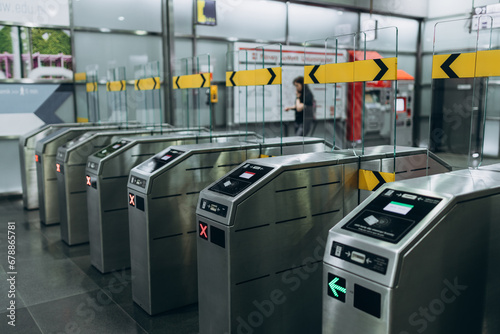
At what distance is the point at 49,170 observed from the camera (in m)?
4.80

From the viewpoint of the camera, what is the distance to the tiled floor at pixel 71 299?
2779 mm

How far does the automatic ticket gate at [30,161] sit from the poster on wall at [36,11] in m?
1.53

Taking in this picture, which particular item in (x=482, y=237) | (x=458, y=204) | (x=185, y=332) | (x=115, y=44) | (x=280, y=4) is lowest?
(x=185, y=332)

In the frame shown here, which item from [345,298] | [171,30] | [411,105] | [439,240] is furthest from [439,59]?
[411,105]

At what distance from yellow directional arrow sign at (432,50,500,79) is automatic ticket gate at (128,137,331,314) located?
135 cm

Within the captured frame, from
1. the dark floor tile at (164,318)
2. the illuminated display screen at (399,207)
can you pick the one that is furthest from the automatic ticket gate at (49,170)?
the illuminated display screen at (399,207)

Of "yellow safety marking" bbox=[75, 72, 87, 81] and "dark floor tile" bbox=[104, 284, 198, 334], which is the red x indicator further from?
"yellow safety marking" bbox=[75, 72, 87, 81]

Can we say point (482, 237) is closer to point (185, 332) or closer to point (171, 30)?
point (185, 332)

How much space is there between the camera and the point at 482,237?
1739mm

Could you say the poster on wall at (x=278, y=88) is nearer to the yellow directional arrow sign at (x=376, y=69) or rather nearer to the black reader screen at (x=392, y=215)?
the yellow directional arrow sign at (x=376, y=69)

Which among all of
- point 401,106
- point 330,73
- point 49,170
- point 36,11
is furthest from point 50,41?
point 401,106

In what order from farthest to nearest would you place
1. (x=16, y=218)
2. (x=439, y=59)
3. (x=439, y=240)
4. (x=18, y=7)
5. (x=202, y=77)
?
(x=18, y=7) < (x=16, y=218) < (x=202, y=77) < (x=439, y=59) < (x=439, y=240)

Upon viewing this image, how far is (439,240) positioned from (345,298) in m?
0.38

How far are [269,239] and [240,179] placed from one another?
1.09 ft
